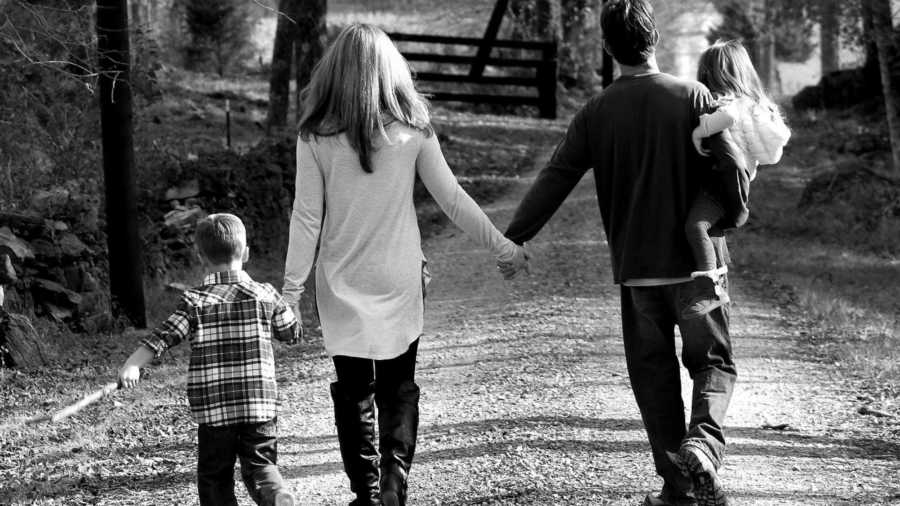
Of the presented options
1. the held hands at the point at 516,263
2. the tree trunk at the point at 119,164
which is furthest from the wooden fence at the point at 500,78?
the held hands at the point at 516,263

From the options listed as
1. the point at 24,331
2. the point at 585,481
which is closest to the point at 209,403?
the point at 585,481

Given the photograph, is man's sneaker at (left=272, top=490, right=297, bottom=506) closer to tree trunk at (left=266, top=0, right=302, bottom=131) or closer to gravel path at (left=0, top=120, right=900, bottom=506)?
gravel path at (left=0, top=120, right=900, bottom=506)

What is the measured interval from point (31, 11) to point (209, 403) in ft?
15.8

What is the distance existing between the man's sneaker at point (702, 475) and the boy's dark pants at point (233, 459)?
5.36ft

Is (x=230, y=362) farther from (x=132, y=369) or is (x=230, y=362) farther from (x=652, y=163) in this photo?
(x=652, y=163)

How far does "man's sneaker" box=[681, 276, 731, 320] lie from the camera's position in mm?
4277

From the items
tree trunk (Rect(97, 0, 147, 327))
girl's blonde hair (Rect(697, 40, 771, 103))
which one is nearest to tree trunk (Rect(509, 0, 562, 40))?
tree trunk (Rect(97, 0, 147, 327))

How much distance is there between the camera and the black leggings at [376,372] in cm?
445

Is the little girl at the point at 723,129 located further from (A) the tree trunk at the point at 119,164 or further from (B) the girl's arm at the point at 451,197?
(A) the tree trunk at the point at 119,164

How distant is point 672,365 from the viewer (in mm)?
4504

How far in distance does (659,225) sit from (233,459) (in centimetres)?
199

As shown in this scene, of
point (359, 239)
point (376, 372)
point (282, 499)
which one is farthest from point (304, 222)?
point (282, 499)

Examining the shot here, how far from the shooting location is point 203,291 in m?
4.22

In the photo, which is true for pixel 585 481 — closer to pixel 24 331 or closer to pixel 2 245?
pixel 24 331
